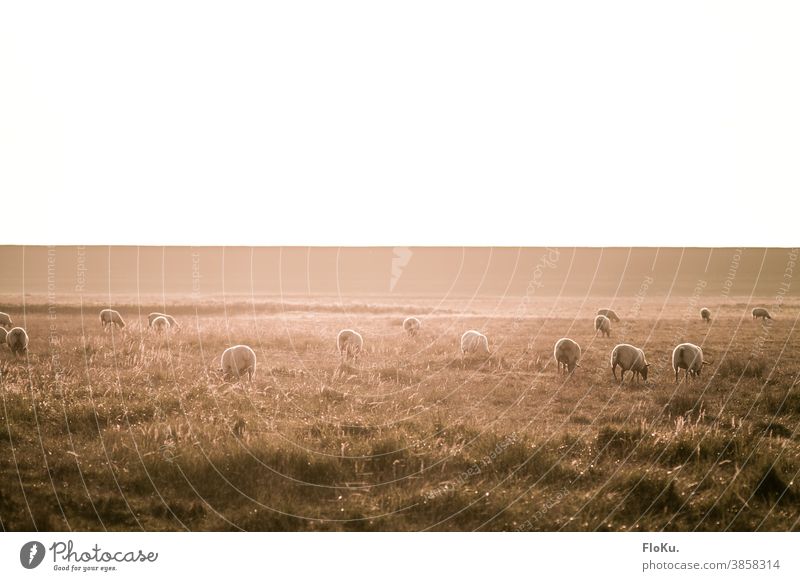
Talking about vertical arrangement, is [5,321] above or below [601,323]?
below

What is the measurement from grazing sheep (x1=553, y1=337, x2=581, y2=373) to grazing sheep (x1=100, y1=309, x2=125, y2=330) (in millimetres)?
4120

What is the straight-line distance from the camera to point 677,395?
223 inches

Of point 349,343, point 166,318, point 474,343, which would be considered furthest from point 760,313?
point 166,318

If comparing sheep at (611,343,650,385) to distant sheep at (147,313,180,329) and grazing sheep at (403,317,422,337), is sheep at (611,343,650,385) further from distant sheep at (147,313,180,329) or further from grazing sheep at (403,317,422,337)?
distant sheep at (147,313,180,329)

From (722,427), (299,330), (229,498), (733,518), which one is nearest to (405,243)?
(299,330)

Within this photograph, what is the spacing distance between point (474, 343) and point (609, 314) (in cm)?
131

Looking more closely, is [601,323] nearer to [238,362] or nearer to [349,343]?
[349,343]

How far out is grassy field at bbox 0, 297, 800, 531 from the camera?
16.8 ft

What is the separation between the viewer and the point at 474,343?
6078mm

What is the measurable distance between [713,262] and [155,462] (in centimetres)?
520

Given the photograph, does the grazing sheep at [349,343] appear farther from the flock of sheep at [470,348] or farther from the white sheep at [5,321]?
the white sheep at [5,321]

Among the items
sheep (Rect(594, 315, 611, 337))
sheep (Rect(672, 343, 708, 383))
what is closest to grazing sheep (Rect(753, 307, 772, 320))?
sheep (Rect(672, 343, 708, 383))

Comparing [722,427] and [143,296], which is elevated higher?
[143,296]

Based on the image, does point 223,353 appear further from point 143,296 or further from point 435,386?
point 435,386
